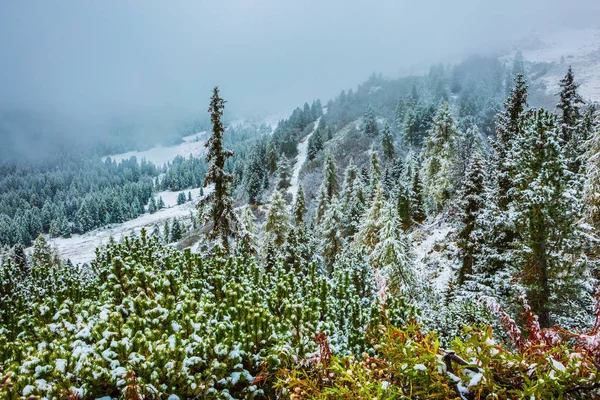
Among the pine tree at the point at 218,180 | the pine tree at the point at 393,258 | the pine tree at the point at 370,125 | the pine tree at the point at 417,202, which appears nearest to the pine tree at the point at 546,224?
the pine tree at the point at 393,258

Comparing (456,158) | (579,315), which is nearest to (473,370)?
(579,315)

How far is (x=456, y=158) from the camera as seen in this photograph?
50625mm

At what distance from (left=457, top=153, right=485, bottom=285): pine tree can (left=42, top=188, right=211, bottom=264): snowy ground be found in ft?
367

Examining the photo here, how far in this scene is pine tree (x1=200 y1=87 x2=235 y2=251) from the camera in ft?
59.7

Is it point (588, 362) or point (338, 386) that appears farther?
point (338, 386)

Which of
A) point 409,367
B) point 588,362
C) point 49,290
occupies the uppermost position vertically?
point 588,362

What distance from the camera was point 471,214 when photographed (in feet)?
59.5

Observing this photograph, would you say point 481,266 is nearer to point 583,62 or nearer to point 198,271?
point 198,271

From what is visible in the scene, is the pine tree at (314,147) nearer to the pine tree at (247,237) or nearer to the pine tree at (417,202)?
the pine tree at (417,202)

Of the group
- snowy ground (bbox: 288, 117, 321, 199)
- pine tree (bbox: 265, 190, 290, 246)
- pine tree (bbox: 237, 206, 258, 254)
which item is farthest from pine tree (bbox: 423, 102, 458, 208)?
snowy ground (bbox: 288, 117, 321, 199)

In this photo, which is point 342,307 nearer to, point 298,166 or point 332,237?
point 332,237

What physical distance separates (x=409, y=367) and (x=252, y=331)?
8.92 feet

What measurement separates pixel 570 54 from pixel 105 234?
214026 mm

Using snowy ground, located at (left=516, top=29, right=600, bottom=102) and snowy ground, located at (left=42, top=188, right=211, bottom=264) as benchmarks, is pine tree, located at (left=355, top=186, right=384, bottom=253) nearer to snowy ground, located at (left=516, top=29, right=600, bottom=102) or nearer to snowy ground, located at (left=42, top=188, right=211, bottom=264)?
snowy ground, located at (left=516, top=29, right=600, bottom=102)
